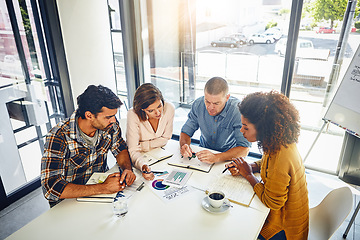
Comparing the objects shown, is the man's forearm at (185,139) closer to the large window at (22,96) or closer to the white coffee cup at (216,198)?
the white coffee cup at (216,198)

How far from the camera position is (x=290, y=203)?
1431 mm

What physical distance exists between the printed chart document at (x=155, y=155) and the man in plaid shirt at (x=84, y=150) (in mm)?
140

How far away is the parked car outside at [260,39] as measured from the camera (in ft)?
10.0

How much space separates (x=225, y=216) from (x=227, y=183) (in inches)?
11.3

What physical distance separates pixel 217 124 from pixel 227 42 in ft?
5.34

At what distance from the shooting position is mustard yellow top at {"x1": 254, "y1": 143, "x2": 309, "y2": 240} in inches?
54.2

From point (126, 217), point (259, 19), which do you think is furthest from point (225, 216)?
point (259, 19)

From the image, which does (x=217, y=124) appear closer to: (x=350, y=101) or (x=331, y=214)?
(x=331, y=214)

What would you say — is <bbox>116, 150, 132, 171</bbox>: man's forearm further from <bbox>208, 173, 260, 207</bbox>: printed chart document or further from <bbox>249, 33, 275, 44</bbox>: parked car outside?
<bbox>249, 33, 275, 44</bbox>: parked car outside

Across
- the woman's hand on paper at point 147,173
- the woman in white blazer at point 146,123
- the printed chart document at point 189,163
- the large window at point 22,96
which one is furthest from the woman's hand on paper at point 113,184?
the large window at point 22,96

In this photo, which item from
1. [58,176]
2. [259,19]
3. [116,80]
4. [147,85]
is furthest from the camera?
[116,80]

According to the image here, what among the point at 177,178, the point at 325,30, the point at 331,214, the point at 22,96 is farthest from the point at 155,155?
the point at 325,30

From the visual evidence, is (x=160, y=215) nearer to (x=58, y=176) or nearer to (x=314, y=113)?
(x=58, y=176)

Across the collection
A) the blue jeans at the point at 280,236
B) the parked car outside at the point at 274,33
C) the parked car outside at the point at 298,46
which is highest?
the parked car outside at the point at 274,33
